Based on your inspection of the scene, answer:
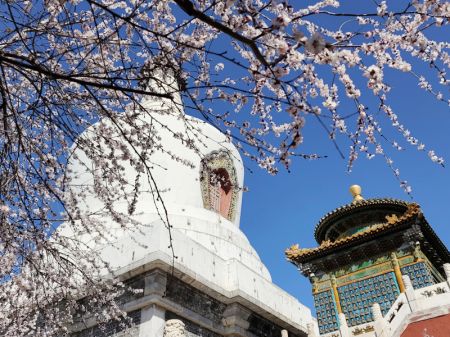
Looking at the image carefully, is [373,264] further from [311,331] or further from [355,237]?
[311,331]

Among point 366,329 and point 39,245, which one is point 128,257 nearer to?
point 39,245

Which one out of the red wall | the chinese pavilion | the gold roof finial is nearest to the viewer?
the red wall

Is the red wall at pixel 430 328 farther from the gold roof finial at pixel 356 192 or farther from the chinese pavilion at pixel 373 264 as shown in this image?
the gold roof finial at pixel 356 192

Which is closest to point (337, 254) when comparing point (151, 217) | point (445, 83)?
point (151, 217)

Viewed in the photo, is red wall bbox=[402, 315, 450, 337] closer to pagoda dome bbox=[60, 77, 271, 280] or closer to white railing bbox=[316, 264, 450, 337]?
white railing bbox=[316, 264, 450, 337]

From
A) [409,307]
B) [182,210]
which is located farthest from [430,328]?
[182,210]

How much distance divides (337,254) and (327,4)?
11.7m

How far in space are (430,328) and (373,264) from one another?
12.9 feet

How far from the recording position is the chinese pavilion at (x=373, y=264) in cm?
1276

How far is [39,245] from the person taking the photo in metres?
6.11

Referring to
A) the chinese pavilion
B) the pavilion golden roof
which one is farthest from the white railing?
the pavilion golden roof

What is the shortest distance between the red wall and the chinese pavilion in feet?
7.62

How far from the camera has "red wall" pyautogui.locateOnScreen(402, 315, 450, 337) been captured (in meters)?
9.42

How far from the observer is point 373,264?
13477 millimetres
